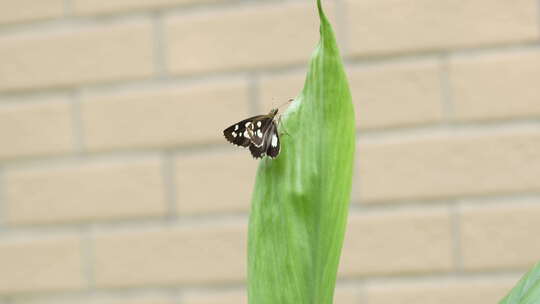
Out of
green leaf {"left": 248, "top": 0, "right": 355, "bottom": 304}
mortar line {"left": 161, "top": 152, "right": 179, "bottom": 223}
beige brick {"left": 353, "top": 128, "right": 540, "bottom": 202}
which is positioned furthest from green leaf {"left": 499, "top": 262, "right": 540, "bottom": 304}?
mortar line {"left": 161, "top": 152, "right": 179, "bottom": 223}

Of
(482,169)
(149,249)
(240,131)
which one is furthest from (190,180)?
(240,131)

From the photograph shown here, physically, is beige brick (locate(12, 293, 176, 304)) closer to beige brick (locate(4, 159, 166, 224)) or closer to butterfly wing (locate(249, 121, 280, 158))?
beige brick (locate(4, 159, 166, 224))

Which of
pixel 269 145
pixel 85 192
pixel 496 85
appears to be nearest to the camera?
pixel 269 145

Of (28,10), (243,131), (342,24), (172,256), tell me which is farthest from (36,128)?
(243,131)

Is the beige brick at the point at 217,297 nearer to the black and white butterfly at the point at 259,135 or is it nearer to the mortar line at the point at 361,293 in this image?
the mortar line at the point at 361,293

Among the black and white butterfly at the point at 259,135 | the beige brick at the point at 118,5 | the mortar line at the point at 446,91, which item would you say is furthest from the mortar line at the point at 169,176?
the black and white butterfly at the point at 259,135

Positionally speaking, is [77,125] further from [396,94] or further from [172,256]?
[396,94]

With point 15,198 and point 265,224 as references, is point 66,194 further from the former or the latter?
point 265,224
